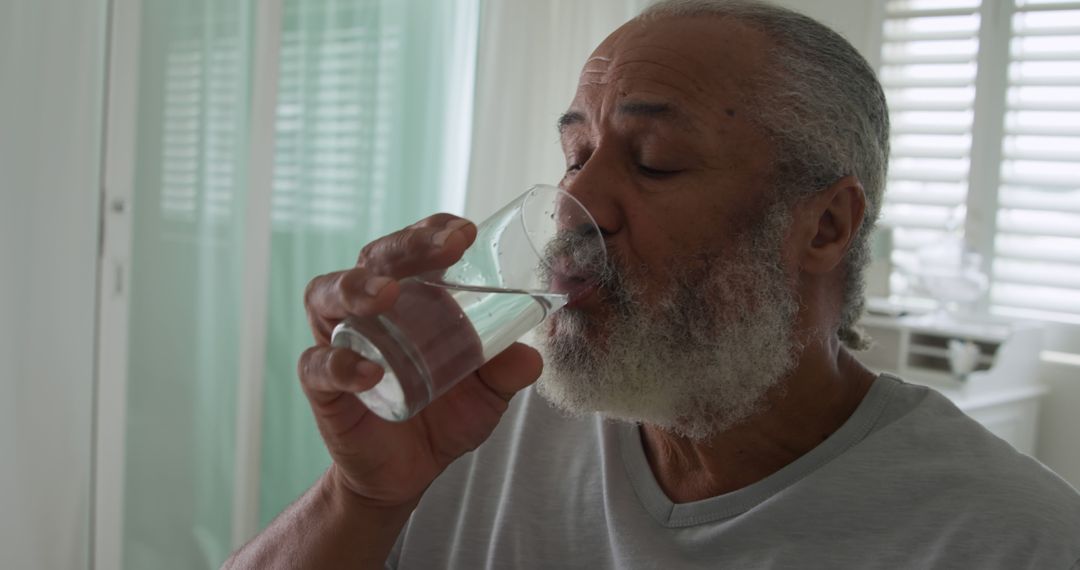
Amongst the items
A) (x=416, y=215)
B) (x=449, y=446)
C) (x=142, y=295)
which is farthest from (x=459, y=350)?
(x=416, y=215)

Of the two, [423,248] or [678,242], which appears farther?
[678,242]

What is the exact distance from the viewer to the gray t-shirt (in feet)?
3.15

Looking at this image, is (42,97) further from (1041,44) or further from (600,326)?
(1041,44)

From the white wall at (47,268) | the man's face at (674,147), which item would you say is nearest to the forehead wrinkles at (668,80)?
the man's face at (674,147)

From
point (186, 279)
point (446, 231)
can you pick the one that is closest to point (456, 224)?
point (446, 231)

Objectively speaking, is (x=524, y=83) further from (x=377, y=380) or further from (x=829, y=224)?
(x=377, y=380)

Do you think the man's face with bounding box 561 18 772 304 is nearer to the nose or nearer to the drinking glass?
the nose

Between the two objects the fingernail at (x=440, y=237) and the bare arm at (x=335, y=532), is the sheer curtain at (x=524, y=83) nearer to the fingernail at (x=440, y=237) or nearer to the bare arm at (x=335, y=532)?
the bare arm at (x=335, y=532)

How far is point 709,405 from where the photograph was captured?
109cm

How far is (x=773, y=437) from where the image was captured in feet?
3.69

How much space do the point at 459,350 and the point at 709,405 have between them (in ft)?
1.42

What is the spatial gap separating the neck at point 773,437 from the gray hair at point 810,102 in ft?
0.57

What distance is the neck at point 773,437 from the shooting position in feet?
3.69

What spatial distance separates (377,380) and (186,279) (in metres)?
1.80
